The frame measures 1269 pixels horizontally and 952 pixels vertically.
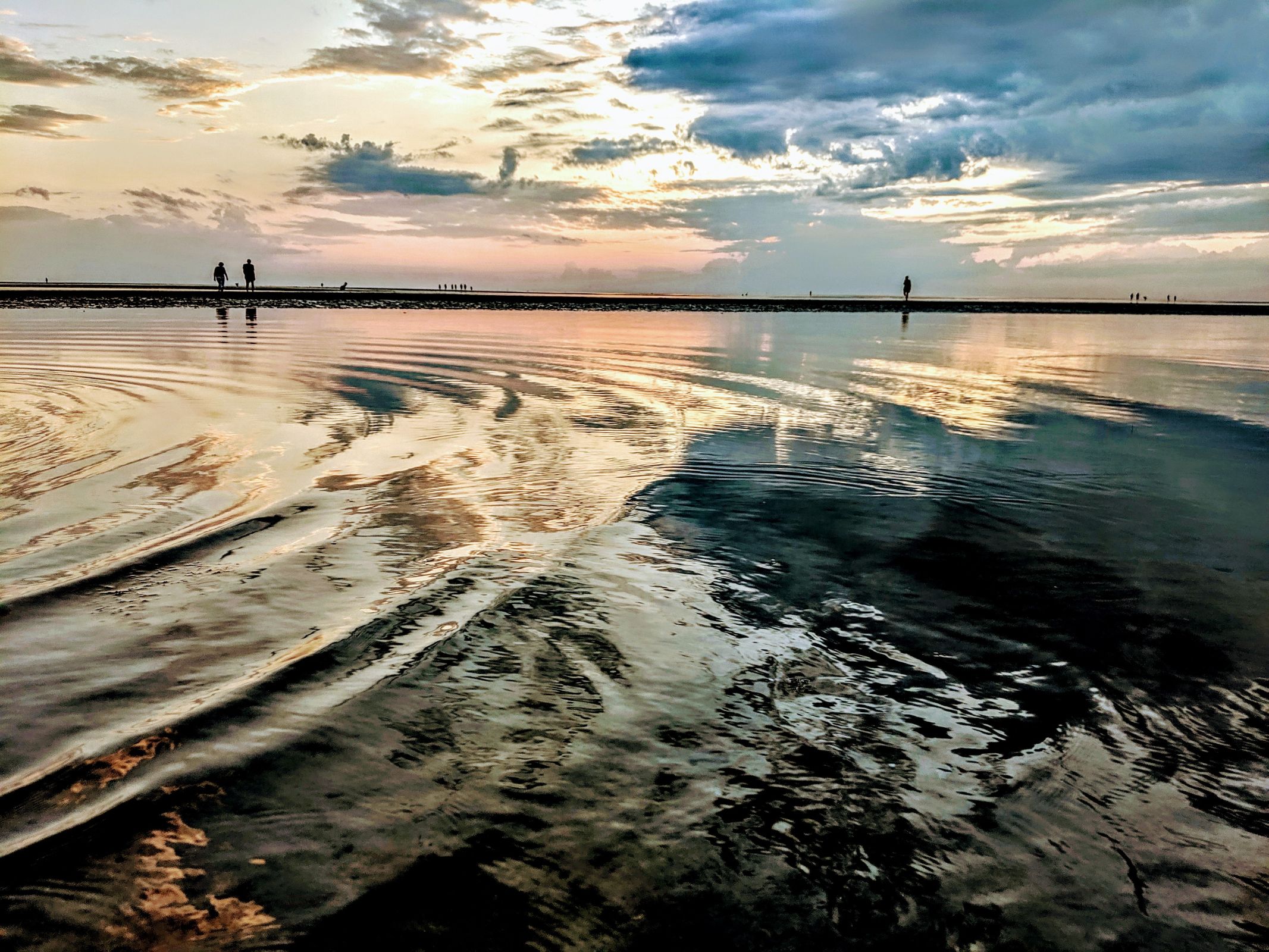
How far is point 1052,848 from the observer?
3.26 metres

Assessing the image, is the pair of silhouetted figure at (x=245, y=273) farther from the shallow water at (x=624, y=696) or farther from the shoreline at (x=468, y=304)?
the shallow water at (x=624, y=696)

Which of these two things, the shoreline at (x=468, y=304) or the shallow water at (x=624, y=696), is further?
the shoreline at (x=468, y=304)

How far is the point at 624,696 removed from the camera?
4.39m

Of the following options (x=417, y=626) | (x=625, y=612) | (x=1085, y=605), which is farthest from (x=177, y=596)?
(x=1085, y=605)

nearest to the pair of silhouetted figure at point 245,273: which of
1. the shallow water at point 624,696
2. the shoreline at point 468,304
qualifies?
the shoreline at point 468,304

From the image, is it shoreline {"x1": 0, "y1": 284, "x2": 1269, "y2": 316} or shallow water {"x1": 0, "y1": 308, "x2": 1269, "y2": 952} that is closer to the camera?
shallow water {"x1": 0, "y1": 308, "x2": 1269, "y2": 952}

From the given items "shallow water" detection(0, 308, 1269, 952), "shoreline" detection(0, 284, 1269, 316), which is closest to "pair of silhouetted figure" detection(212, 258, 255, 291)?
"shoreline" detection(0, 284, 1269, 316)

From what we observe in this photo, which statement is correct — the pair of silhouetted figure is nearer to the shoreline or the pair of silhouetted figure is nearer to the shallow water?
the shoreline

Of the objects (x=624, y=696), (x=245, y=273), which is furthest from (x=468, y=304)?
(x=624, y=696)

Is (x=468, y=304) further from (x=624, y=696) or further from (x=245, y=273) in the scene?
(x=624, y=696)

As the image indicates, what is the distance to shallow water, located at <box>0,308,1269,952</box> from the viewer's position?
2.95 m

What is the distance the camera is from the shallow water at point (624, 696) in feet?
9.66

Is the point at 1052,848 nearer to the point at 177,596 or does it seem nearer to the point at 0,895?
the point at 0,895

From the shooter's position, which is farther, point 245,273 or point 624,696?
point 245,273
